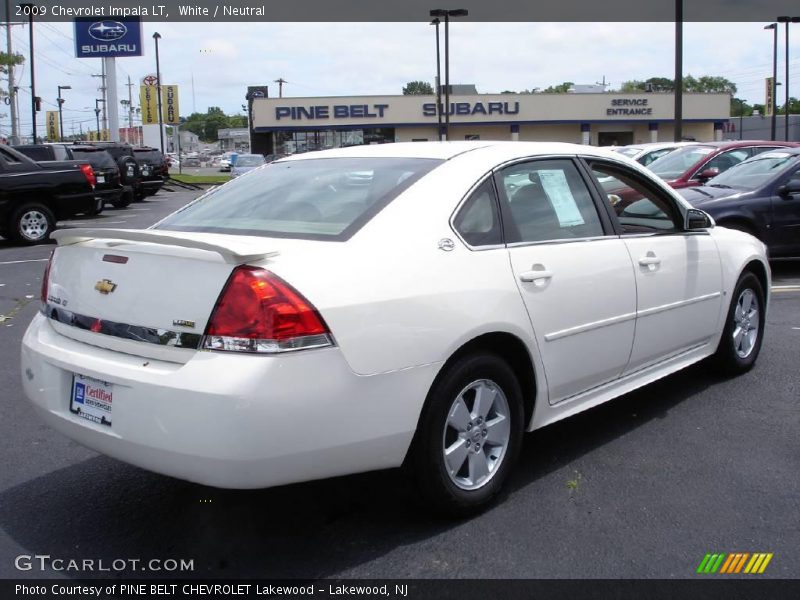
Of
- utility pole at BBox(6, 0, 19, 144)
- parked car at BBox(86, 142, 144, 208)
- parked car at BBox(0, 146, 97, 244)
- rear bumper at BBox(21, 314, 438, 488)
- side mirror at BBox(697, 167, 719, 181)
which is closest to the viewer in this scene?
rear bumper at BBox(21, 314, 438, 488)

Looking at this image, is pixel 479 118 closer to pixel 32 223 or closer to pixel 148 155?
pixel 148 155

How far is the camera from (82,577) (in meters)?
3.14

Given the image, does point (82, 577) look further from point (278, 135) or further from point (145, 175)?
point (278, 135)

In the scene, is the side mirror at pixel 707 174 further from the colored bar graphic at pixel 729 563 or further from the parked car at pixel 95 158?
the parked car at pixel 95 158

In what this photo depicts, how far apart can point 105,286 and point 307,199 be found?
3.31 feet

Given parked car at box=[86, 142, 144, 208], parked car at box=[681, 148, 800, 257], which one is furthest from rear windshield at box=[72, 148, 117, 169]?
parked car at box=[681, 148, 800, 257]

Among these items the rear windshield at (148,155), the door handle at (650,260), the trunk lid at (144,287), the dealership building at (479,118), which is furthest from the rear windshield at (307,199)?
the dealership building at (479,118)

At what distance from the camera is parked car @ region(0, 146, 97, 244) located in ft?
46.9

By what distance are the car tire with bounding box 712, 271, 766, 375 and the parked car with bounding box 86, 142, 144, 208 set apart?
17682mm

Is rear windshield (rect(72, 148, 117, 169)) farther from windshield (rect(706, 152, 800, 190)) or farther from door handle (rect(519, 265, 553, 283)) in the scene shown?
door handle (rect(519, 265, 553, 283))

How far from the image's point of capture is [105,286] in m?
3.36

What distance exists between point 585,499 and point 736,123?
72723 mm

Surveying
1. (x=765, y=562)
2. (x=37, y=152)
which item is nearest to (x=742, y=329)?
(x=765, y=562)

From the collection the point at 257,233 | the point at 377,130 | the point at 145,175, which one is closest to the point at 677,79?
the point at 145,175
